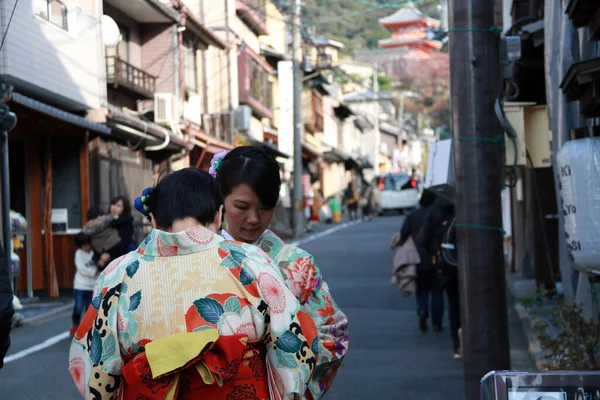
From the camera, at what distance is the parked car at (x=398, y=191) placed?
52375 mm

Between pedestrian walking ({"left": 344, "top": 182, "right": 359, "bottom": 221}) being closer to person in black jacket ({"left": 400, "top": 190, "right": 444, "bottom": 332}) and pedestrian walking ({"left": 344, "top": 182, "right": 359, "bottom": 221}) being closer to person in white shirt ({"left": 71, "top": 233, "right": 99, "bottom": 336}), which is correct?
person in black jacket ({"left": 400, "top": 190, "right": 444, "bottom": 332})

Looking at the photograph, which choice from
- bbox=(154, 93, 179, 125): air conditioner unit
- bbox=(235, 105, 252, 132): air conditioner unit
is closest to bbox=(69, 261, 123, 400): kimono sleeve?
bbox=(154, 93, 179, 125): air conditioner unit

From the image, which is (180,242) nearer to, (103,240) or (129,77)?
(103,240)

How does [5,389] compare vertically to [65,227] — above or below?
below

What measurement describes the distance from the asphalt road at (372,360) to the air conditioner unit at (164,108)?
24.7 ft

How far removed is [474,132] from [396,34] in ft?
348

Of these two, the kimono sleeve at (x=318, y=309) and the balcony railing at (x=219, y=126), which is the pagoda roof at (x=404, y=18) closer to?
the balcony railing at (x=219, y=126)

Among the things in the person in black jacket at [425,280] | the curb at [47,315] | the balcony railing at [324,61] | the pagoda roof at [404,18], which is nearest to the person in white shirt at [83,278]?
the curb at [47,315]

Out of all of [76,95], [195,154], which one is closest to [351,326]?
[76,95]

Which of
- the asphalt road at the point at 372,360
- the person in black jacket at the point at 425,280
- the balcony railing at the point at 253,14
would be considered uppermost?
the balcony railing at the point at 253,14

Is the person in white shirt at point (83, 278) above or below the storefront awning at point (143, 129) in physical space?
below

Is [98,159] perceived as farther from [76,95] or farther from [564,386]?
[564,386]

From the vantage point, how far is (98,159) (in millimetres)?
19516

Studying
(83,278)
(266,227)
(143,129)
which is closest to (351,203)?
(143,129)
